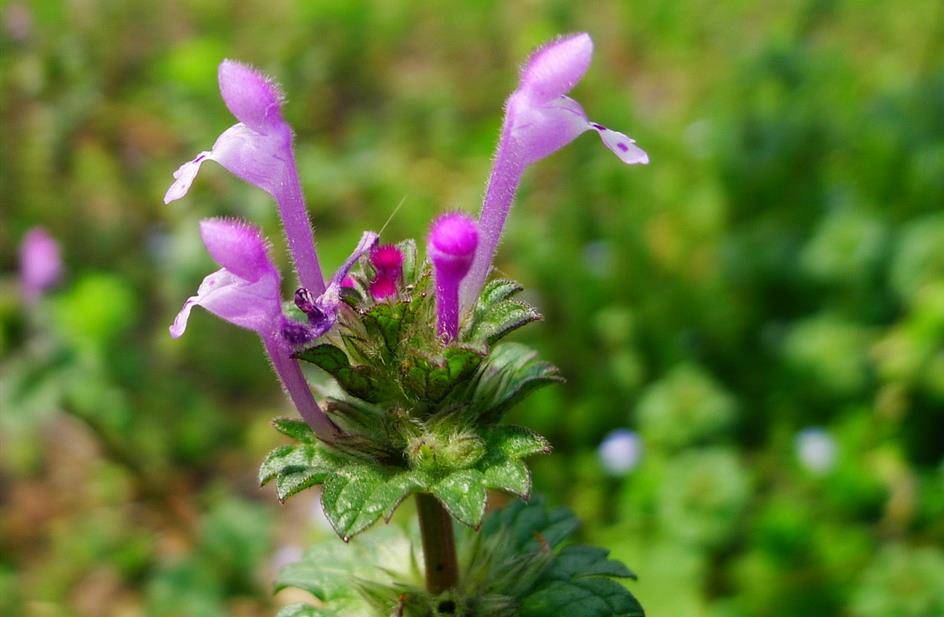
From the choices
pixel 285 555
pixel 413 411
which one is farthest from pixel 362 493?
pixel 285 555

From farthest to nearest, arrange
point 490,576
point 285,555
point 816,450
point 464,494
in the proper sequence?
point 285,555, point 816,450, point 490,576, point 464,494

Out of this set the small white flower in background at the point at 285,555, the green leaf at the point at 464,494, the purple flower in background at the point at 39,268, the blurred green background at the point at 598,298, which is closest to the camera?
the green leaf at the point at 464,494

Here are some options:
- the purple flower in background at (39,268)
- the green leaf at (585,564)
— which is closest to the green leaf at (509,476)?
the green leaf at (585,564)

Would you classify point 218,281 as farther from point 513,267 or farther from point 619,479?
point 513,267

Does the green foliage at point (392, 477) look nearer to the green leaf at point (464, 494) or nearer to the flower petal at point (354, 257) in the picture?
the green leaf at point (464, 494)

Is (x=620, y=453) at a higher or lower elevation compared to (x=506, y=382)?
higher

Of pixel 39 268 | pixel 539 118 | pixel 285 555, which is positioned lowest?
pixel 539 118

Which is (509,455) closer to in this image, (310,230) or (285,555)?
(310,230)

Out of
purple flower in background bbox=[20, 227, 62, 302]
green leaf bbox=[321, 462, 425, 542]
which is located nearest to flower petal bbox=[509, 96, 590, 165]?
green leaf bbox=[321, 462, 425, 542]
